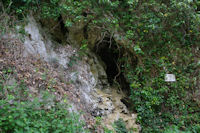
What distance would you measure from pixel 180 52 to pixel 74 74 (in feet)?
13.3

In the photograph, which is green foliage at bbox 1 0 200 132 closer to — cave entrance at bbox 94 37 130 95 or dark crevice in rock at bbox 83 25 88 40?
dark crevice in rock at bbox 83 25 88 40

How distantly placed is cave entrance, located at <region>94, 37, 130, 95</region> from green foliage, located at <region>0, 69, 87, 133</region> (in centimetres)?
327

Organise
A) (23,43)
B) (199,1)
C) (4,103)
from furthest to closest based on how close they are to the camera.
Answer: (199,1) → (23,43) → (4,103)

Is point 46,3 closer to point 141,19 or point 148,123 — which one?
point 141,19

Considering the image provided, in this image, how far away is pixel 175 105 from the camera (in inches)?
202

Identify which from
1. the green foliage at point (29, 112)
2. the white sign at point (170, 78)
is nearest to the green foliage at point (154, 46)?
the white sign at point (170, 78)

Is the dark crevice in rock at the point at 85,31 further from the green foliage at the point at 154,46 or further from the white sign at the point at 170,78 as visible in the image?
the white sign at the point at 170,78

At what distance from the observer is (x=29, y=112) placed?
2.55m

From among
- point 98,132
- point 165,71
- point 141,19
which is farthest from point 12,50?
point 165,71

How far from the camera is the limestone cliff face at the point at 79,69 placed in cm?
439

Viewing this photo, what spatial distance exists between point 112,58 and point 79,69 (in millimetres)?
2070

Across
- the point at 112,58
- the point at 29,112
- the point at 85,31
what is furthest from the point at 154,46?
the point at 29,112

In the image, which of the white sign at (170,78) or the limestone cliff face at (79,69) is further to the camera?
the white sign at (170,78)

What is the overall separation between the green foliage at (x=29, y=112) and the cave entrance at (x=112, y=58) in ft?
10.7
